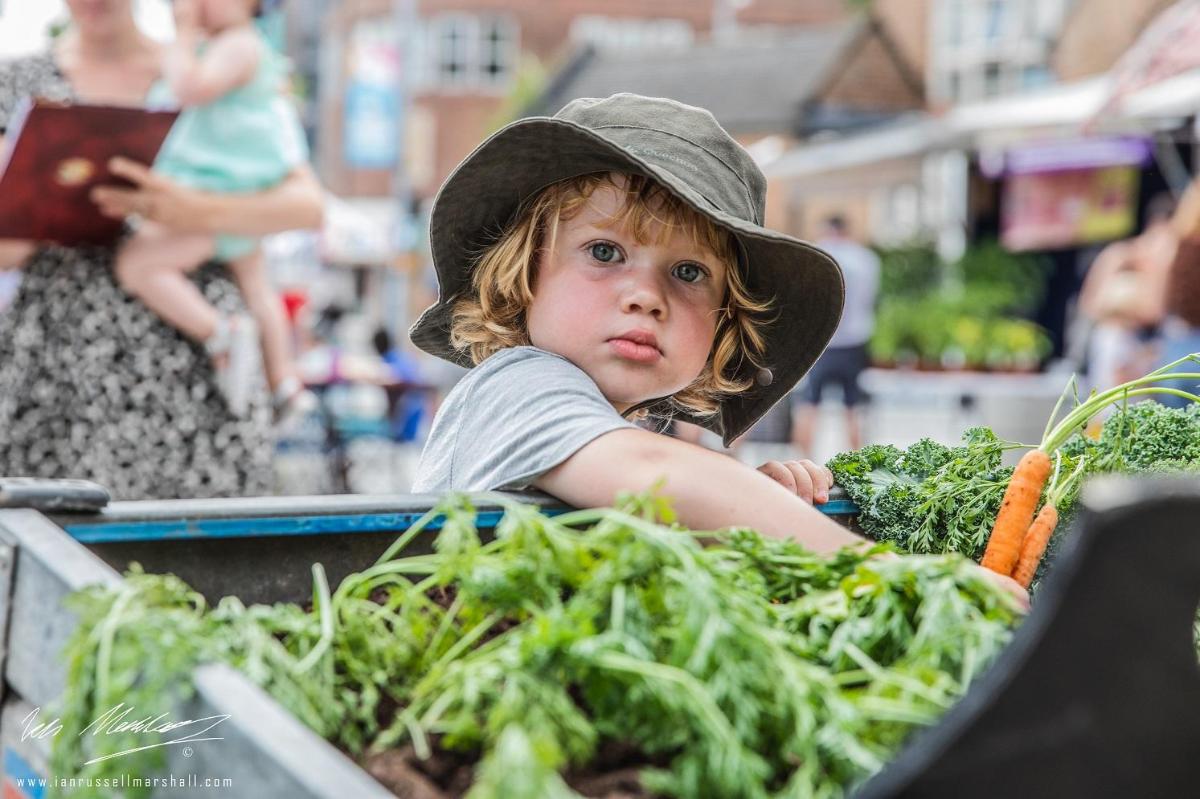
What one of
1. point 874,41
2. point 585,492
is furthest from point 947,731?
point 874,41

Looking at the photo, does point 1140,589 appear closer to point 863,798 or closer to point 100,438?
point 863,798

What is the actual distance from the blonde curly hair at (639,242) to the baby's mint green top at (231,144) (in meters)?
1.57

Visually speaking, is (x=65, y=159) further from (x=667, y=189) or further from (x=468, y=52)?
(x=468, y=52)

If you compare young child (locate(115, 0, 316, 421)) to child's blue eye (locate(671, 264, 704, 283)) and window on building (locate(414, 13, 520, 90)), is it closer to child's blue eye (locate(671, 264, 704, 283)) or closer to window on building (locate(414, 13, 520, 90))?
child's blue eye (locate(671, 264, 704, 283))

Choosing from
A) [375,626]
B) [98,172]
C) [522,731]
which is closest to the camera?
[522,731]

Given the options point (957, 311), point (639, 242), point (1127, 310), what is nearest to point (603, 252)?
point (639, 242)

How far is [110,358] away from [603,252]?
6.59 ft

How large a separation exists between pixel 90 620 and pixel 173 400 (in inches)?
108

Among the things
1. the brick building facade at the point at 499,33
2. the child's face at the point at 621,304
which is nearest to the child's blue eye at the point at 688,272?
the child's face at the point at 621,304

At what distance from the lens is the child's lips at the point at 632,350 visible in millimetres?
2186

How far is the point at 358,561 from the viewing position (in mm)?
1909

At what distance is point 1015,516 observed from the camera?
1.99 metres

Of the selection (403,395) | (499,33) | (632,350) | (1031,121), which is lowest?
(403,395)

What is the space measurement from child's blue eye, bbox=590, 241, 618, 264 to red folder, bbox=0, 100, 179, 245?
1.74 m
